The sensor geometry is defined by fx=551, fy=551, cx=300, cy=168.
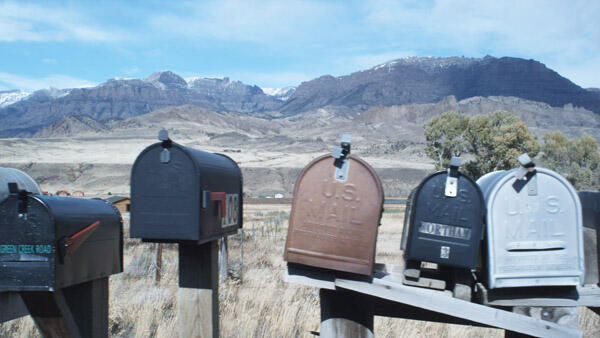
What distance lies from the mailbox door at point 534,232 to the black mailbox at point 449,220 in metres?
0.07

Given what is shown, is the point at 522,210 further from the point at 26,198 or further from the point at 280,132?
the point at 280,132

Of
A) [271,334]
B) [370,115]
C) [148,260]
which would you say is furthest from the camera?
[370,115]

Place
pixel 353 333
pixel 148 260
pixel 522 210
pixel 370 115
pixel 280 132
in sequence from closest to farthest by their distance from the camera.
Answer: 1. pixel 522 210
2. pixel 353 333
3. pixel 148 260
4. pixel 280 132
5. pixel 370 115

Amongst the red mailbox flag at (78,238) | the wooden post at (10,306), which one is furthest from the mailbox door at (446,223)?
the wooden post at (10,306)

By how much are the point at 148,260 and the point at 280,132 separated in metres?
127

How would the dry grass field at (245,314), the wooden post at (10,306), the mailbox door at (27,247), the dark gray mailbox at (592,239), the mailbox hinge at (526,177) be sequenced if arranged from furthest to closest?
the dry grass field at (245,314) < the wooden post at (10,306) < the mailbox door at (27,247) < the dark gray mailbox at (592,239) < the mailbox hinge at (526,177)

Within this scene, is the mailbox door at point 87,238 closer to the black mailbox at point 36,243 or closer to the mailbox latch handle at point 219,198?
the black mailbox at point 36,243

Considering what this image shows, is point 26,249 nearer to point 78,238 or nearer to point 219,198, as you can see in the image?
point 78,238

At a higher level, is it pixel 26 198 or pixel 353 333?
pixel 26 198

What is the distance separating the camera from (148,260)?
8539mm

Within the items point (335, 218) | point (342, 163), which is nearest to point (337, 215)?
point (335, 218)

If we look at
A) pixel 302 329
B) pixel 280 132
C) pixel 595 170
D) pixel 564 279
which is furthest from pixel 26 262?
pixel 280 132

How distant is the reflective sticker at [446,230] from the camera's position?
2076mm

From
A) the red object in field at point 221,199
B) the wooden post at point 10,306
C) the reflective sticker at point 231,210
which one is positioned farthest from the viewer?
the reflective sticker at point 231,210
